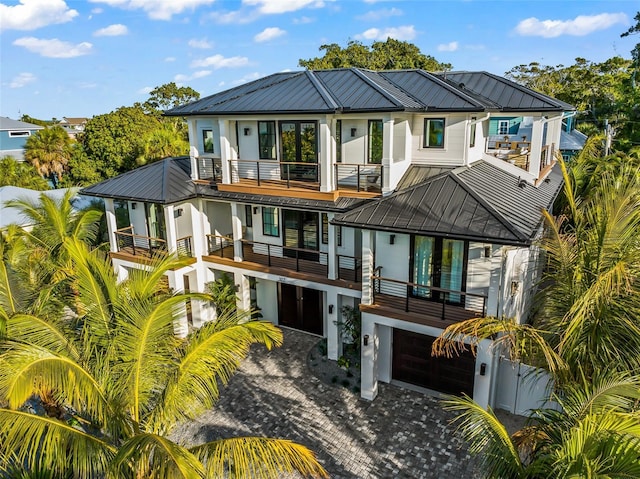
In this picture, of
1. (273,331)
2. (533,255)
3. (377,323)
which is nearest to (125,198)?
(377,323)

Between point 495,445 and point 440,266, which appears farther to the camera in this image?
point 440,266

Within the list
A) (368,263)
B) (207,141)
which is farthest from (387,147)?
(207,141)

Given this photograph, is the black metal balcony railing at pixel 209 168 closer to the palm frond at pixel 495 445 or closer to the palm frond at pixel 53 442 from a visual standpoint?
the palm frond at pixel 53 442

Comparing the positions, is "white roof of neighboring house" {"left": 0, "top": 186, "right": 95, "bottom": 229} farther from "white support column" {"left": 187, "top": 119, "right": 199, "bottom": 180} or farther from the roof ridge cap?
the roof ridge cap

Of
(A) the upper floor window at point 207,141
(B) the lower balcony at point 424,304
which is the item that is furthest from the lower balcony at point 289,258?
(A) the upper floor window at point 207,141

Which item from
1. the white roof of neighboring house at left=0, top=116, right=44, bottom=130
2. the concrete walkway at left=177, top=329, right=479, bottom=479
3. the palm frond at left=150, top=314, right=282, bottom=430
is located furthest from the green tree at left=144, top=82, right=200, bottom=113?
the palm frond at left=150, top=314, right=282, bottom=430

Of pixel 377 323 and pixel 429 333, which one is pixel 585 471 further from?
pixel 377 323

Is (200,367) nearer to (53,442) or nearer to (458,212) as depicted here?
(53,442)

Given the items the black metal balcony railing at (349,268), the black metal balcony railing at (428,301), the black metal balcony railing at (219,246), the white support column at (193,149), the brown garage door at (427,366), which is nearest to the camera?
the black metal balcony railing at (428,301)
